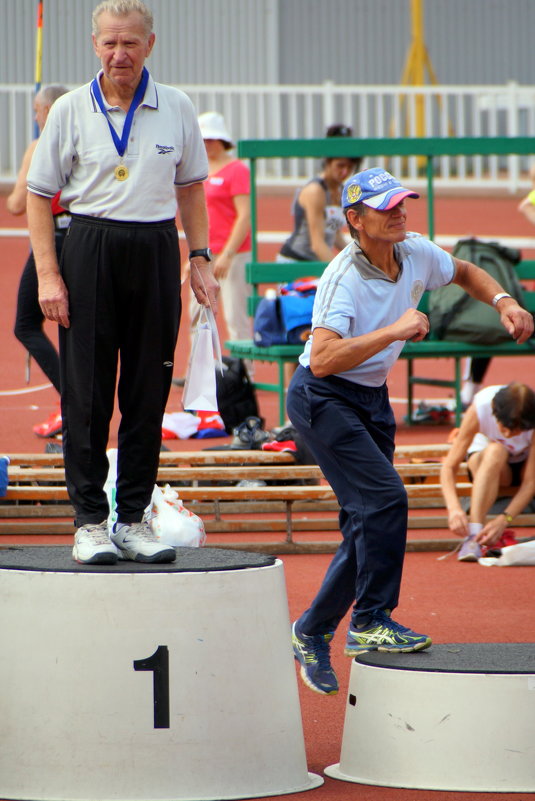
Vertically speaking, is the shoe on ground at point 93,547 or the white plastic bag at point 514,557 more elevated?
the shoe on ground at point 93,547

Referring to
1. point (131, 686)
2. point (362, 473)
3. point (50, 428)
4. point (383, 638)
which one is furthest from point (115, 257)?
point (50, 428)

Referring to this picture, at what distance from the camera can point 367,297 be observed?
4668 millimetres

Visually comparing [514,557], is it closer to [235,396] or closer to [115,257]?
[235,396]

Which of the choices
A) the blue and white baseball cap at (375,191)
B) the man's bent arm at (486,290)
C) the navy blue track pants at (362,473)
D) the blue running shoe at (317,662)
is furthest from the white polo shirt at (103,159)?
the blue running shoe at (317,662)

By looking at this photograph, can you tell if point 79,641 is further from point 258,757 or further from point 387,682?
point 387,682

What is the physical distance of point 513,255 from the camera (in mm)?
9891

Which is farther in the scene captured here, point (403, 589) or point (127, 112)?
point (403, 589)

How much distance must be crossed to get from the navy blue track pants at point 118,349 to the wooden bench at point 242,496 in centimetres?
278

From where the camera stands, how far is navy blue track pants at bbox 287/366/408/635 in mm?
4684

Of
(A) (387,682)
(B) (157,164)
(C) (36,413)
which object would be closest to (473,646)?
(A) (387,682)

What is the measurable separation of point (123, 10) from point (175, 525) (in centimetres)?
253

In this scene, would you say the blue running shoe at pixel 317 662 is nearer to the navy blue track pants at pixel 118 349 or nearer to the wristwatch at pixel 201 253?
the navy blue track pants at pixel 118 349

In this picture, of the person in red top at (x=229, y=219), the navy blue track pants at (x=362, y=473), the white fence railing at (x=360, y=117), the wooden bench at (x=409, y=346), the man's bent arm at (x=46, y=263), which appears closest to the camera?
the man's bent arm at (x=46, y=263)

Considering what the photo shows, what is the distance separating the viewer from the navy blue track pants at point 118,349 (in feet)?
14.4
